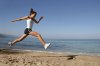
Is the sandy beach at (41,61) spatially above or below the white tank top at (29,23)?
below

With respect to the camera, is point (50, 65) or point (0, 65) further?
point (50, 65)

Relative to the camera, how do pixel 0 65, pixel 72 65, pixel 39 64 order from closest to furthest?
pixel 0 65
pixel 39 64
pixel 72 65

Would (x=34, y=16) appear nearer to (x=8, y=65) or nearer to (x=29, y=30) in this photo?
A: (x=29, y=30)

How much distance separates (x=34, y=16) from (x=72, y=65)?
11.0ft

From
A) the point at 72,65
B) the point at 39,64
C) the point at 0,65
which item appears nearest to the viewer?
the point at 0,65

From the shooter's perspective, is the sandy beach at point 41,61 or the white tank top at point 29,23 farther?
the white tank top at point 29,23

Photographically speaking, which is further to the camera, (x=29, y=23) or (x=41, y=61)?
(x=41, y=61)

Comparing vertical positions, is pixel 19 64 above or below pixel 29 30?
below

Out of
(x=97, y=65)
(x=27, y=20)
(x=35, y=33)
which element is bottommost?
(x=97, y=65)

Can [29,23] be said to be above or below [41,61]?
above

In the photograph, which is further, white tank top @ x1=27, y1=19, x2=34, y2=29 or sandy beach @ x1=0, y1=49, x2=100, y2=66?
white tank top @ x1=27, y1=19, x2=34, y2=29

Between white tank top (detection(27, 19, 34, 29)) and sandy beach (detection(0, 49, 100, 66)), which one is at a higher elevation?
white tank top (detection(27, 19, 34, 29))

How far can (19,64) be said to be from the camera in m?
8.52

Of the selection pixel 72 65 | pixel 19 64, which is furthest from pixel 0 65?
pixel 72 65
